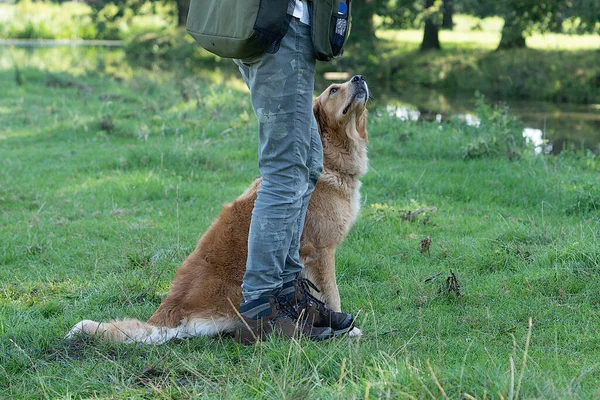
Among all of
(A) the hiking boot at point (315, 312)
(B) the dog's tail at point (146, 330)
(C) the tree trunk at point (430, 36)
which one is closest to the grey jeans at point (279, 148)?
(A) the hiking boot at point (315, 312)

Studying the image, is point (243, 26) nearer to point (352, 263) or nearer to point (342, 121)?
point (342, 121)

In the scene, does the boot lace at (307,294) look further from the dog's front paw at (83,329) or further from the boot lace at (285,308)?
the dog's front paw at (83,329)

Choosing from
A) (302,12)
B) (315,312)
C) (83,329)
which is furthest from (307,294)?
(302,12)

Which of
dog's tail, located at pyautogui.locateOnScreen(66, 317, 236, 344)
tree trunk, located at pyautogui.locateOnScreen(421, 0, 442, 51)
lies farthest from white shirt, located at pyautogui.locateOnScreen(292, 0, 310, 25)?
tree trunk, located at pyautogui.locateOnScreen(421, 0, 442, 51)

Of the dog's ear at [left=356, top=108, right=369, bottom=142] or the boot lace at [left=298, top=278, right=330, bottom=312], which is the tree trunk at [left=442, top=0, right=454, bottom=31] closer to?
the dog's ear at [left=356, top=108, right=369, bottom=142]

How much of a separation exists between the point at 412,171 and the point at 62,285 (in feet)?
14.4

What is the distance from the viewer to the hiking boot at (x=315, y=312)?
11.8ft

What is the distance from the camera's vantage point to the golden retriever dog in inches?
141

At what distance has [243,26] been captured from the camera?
9.79 ft

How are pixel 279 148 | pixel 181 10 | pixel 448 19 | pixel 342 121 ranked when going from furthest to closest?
pixel 181 10
pixel 448 19
pixel 342 121
pixel 279 148

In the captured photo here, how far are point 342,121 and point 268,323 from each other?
1.48 metres

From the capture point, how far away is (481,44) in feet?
80.2

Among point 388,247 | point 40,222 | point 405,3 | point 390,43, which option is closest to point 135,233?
point 40,222

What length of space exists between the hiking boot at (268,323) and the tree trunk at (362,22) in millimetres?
21780
